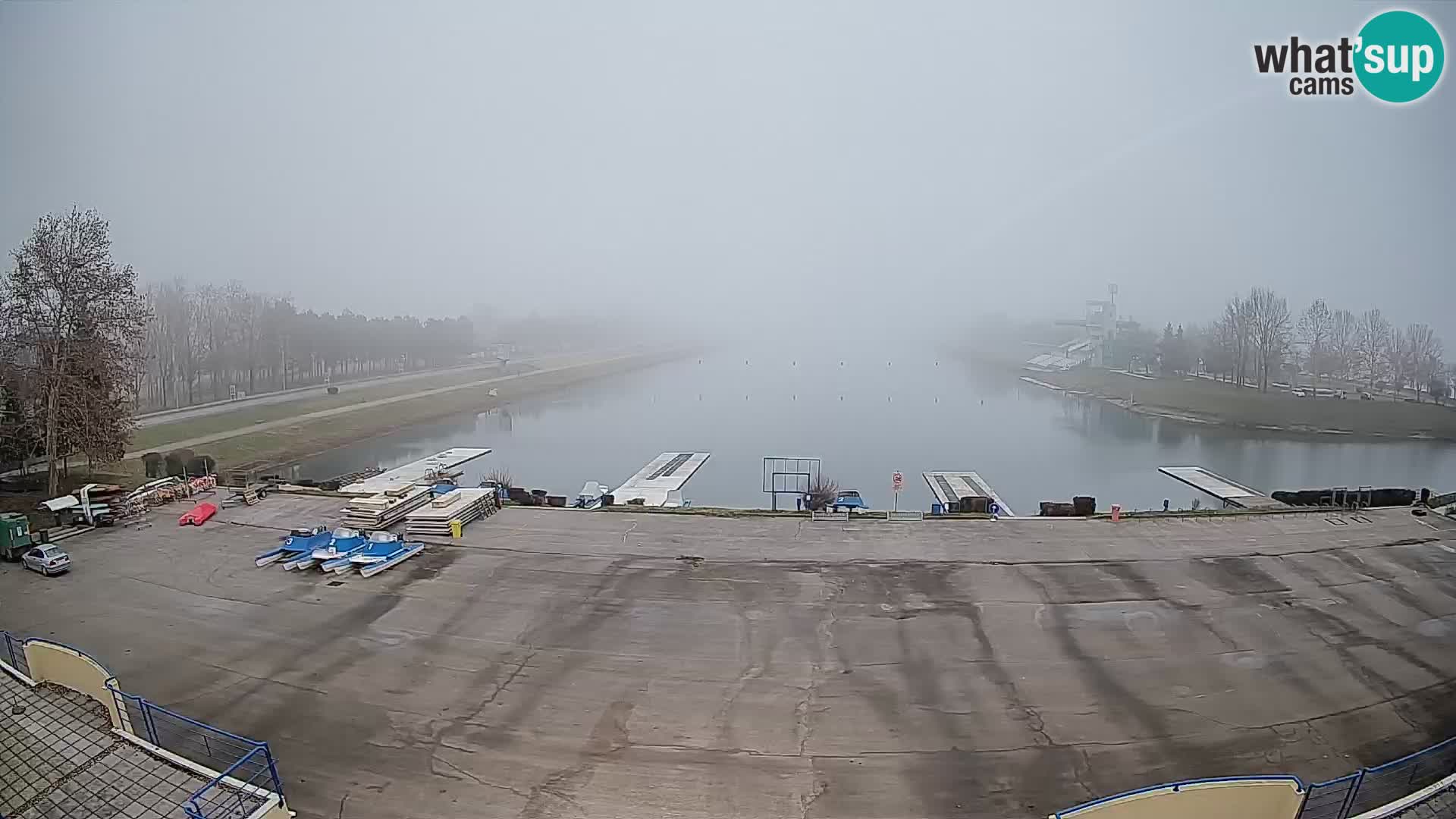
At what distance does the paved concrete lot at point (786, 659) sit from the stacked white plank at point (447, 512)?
3.56 feet

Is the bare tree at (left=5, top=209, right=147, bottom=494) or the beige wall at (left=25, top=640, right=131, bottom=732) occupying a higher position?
the bare tree at (left=5, top=209, right=147, bottom=494)

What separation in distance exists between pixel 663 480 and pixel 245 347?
43.7m

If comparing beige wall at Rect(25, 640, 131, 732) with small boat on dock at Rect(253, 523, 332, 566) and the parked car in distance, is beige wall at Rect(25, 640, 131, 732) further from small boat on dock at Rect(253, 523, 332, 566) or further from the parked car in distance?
the parked car in distance

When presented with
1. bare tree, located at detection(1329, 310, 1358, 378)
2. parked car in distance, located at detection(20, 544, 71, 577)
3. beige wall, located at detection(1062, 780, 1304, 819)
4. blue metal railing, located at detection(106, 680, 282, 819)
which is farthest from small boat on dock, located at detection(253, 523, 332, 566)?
bare tree, located at detection(1329, 310, 1358, 378)

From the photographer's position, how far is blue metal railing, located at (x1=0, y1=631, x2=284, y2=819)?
6227 mm

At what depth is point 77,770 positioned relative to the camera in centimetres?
682

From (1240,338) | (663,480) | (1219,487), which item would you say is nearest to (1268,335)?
(1240,338)

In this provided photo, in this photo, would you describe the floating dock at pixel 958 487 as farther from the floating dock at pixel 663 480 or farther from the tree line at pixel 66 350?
the tree line at pixel 66 350

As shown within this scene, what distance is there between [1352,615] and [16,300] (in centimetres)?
3363

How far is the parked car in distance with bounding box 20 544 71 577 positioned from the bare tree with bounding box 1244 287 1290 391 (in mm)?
74995

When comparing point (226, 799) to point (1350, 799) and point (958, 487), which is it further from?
point (958, 487)

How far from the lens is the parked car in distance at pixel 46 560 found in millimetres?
14094

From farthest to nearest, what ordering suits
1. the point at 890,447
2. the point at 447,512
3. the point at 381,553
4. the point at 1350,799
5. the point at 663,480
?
1. the point at 890,447
2. the point at 663,480
3. the point at 447,512
4. the point at 381,553
5. the point at 1350,799

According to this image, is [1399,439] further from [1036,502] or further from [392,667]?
[392,667]
